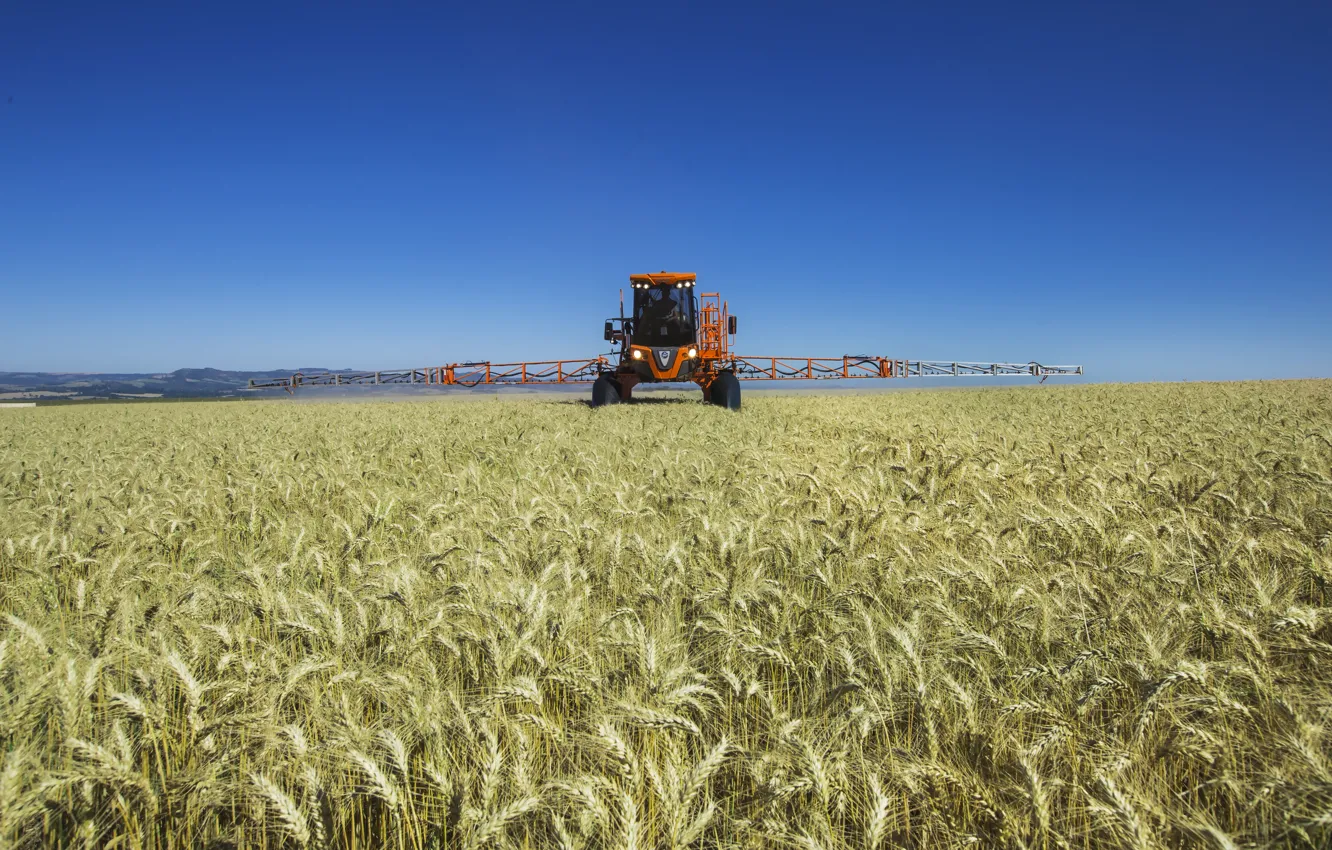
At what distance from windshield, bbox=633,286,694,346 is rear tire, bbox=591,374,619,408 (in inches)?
47.2

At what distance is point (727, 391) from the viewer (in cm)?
1542

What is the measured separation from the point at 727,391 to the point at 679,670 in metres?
13.9

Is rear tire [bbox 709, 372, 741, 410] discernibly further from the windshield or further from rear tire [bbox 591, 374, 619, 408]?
rear tire [bbox 591, 374, 619, 408]

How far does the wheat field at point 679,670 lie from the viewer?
4.37ft

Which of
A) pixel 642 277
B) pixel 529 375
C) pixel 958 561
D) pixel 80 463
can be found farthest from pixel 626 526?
pixel 529 375

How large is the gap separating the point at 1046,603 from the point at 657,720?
1415 millimetres

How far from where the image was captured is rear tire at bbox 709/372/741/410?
15.2 metres

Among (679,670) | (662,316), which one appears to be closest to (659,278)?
(662,316)

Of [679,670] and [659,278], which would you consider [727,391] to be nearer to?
[659,278]

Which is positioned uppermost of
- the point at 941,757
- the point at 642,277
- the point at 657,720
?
the point at 642,277

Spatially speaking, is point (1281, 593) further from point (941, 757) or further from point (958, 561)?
point (941, 757)

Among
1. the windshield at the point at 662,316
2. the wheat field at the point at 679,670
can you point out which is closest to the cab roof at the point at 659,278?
the windshield at the point at 662,316

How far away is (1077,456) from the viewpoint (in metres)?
5.86

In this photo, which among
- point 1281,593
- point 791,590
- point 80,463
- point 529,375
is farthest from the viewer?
point 529,375
